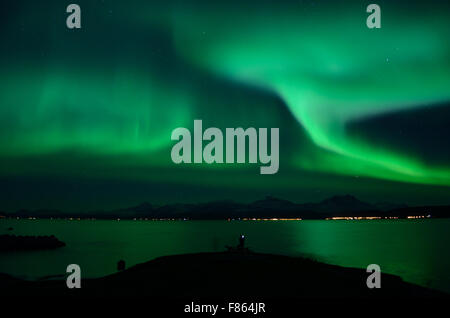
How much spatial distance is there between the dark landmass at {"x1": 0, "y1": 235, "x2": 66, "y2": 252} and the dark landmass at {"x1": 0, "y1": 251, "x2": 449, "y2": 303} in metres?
59.4

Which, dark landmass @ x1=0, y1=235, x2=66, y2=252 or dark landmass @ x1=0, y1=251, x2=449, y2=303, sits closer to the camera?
dark landmass @ x1=0, y1=251, x2=449, y2=303

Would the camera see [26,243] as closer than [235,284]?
No

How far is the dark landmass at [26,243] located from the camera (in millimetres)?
77625

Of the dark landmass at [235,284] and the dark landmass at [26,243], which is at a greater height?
the dark landmass at [235,284]

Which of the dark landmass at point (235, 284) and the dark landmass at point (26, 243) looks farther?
the dark landmass at point (26, 243)

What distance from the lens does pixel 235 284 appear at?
19750 millimetres

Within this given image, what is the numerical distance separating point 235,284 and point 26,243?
73228 millimetres

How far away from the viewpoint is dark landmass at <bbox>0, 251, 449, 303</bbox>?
59.8ft

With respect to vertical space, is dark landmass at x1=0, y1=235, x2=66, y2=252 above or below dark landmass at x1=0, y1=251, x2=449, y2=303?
below

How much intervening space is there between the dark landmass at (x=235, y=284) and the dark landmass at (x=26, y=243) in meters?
59.4
